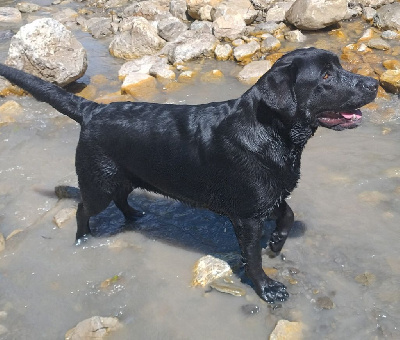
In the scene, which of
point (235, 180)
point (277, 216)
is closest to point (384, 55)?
point (277, 216)

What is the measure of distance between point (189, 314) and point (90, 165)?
155cm

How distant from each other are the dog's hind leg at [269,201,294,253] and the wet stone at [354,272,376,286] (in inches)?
28.1

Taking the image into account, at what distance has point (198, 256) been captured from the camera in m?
4.68

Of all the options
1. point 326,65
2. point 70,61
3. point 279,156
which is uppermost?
point 326,65

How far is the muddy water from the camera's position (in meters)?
3.95

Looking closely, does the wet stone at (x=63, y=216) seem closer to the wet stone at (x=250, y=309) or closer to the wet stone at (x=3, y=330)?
the wet stone at (x=3, y=330)

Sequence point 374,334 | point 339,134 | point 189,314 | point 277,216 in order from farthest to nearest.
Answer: point 339,134 < point 277,216 < point 189,314 < point 374,334

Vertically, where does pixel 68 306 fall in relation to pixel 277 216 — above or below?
below

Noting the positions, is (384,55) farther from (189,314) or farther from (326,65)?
(189,314)

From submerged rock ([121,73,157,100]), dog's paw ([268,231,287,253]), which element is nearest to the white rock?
submerged rock ([121,73,157,100])

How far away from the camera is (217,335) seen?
3.85 m

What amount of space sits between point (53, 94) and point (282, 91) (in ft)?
7.05

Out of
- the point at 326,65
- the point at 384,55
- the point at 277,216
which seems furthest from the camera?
the point at 384,55

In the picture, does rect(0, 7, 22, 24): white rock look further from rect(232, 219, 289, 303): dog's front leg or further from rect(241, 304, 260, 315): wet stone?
rect(241, 304, 260, 315): wet stone
